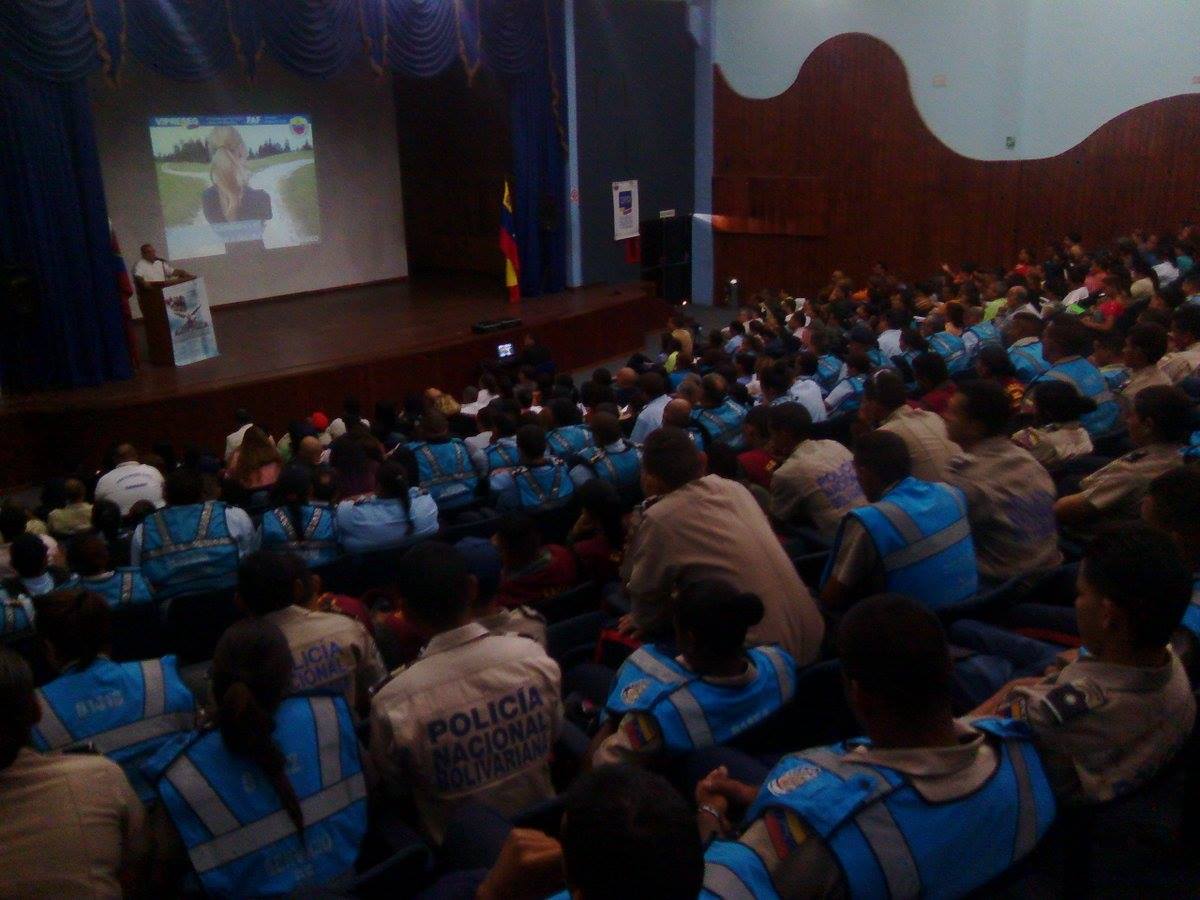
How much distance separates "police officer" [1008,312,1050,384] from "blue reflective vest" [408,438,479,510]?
2.75m

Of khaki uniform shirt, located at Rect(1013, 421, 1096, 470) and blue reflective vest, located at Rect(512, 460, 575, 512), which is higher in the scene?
khaki uniform shirt, located at Rect(1013, 421, 1096, 470)

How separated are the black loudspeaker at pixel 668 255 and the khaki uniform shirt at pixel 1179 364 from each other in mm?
7793

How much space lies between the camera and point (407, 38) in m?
9.35

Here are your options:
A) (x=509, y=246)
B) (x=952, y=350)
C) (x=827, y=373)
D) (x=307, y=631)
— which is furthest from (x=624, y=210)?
(x=307, y=631)

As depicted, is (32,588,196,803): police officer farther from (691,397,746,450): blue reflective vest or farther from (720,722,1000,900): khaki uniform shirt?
(691,397,746,450): blue reflective vest

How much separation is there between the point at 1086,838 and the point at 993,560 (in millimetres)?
1301

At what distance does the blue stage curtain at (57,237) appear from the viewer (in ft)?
23.4

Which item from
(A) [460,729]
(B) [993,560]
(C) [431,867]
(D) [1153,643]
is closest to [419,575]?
(A) [460,729]

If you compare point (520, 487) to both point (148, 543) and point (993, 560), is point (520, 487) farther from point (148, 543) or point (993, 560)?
point (993, 560)

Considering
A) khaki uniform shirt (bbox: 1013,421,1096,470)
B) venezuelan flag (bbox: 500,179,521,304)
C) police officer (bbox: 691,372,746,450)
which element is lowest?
police officer (bbox: 691,372,746,450)

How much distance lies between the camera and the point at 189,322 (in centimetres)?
827

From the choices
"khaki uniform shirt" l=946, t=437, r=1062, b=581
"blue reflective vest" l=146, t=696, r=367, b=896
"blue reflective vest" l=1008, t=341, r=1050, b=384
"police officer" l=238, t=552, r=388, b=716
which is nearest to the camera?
"blue reflective vest" l=146, t=696, r=367, b=896

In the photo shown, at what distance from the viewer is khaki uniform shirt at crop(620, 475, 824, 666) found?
2572 mm

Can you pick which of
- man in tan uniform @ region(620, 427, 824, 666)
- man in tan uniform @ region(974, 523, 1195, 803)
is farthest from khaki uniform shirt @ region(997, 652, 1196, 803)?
man in tan uniform @ region(620, 427, 824, 666)
